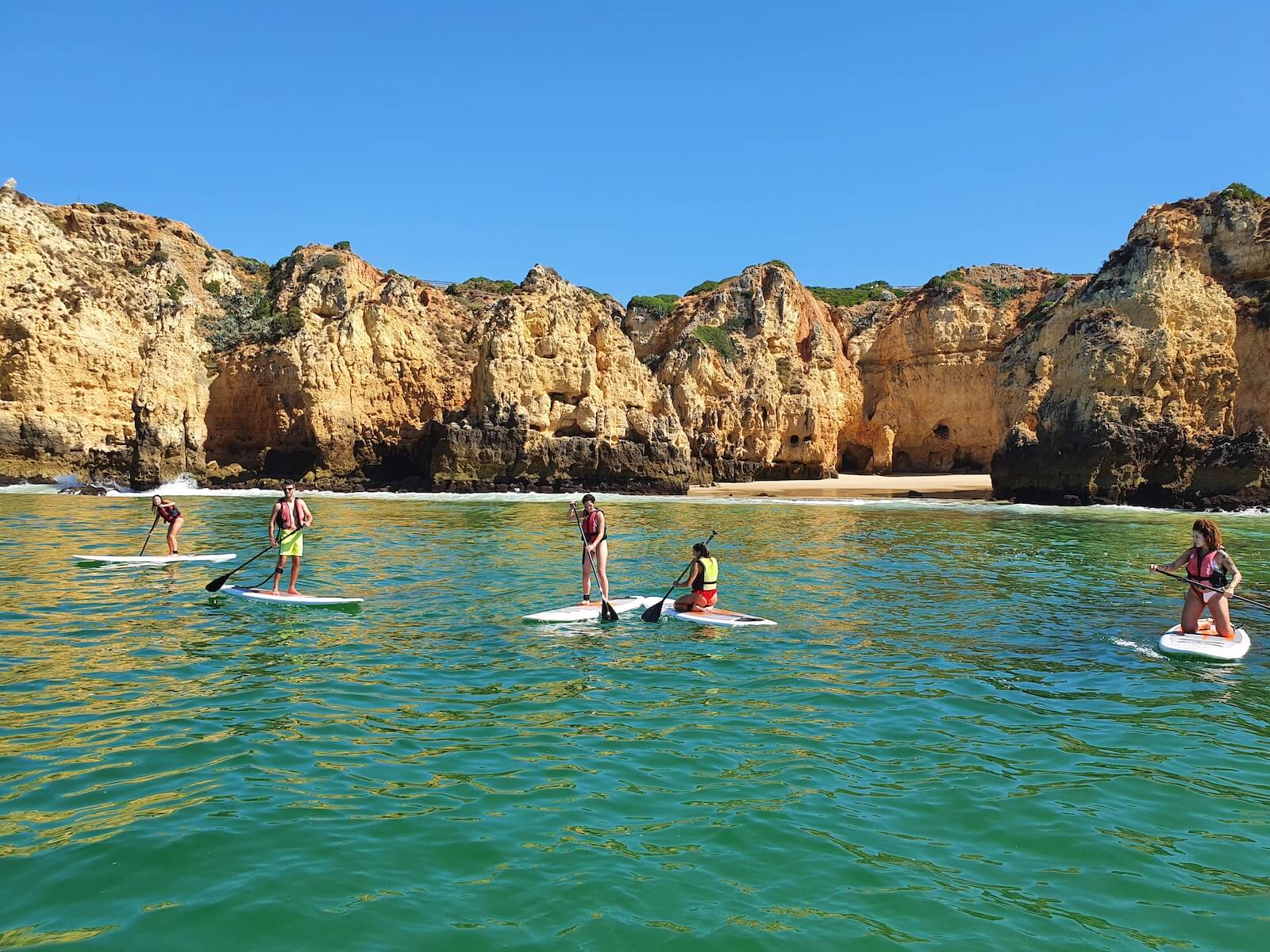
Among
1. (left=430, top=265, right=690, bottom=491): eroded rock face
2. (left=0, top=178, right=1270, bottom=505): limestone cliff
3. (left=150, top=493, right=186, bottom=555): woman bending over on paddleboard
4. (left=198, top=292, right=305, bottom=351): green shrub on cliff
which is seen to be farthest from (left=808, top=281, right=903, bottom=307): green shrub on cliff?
(left=150, top=493, right=186, bottom=555): woman bending over on paddleboard

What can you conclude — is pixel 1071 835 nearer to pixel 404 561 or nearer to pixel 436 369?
pixel 404 561

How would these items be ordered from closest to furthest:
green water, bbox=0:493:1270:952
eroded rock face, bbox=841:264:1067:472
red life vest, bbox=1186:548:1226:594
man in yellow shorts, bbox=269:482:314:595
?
green water, bbox=0:493:1270:952
red life vest, bbox=1186:548:1226:594
man in yellow shorts, bbox=269:482:314:595
eroded rock face, bbox=841:264:1067:472

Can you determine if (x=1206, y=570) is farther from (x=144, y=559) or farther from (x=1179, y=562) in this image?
(x=144, y=559)

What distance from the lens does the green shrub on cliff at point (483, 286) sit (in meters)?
67.3

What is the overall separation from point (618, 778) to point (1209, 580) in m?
8.76

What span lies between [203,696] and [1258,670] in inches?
426

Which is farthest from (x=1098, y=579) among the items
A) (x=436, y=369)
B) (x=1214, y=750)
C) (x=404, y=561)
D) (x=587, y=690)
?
(x=436, y=369)

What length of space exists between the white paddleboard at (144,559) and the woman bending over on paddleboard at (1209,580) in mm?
15721

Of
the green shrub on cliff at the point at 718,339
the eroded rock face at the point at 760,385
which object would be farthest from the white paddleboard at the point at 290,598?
the green shrub on cliff at the point at 718,339

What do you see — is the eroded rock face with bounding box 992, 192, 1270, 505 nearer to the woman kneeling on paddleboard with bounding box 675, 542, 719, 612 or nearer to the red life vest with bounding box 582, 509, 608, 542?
the woman kneeling on paddleboard with bounding box 675, 542, 719, 612

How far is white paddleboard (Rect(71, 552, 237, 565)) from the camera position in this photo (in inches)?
628

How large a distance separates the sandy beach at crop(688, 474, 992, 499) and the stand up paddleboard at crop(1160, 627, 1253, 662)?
2788cm

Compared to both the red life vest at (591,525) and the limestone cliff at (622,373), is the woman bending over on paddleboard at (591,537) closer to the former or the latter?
the red life vest at (591,525)

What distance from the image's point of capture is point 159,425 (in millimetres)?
37969
